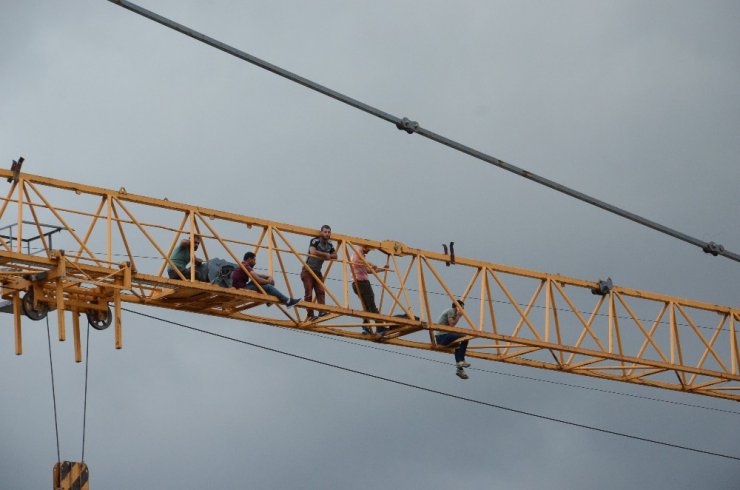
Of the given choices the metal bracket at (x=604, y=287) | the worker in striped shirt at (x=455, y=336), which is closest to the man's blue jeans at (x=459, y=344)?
the worker in striped shirt at (x=455, y=336)

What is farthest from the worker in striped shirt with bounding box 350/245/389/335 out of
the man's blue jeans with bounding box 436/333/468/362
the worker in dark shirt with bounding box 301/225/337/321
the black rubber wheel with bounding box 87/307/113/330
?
the black rubber wheel with bounding box 87/307/113/330

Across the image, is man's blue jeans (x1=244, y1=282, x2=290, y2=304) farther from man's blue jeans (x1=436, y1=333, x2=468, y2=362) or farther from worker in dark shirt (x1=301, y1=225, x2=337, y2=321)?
man's blue jeans (x1=436, y1=333, x2=468, y2=362)

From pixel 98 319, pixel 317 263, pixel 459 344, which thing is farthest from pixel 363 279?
pixel 98 319

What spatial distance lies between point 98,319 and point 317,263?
633 centimetres

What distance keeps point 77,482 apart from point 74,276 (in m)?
4.78

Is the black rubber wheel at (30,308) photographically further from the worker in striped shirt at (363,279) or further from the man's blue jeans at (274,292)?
the worker in striped shirt at (363,279)

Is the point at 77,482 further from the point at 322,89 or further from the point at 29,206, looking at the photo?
the point at 322,89

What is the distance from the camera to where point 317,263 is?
5244cm

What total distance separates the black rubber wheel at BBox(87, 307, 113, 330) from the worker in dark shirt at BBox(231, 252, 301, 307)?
3.20m

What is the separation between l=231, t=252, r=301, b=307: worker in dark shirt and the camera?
165 feet

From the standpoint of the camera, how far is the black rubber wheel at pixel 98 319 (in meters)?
48.9

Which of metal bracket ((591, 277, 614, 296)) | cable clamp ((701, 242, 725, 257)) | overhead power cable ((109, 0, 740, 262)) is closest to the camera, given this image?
overhead power cable ((109, 0, 740, 262))

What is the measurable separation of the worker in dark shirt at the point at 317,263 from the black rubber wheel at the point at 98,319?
18.0 ft

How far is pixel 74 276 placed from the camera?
47875 mm
